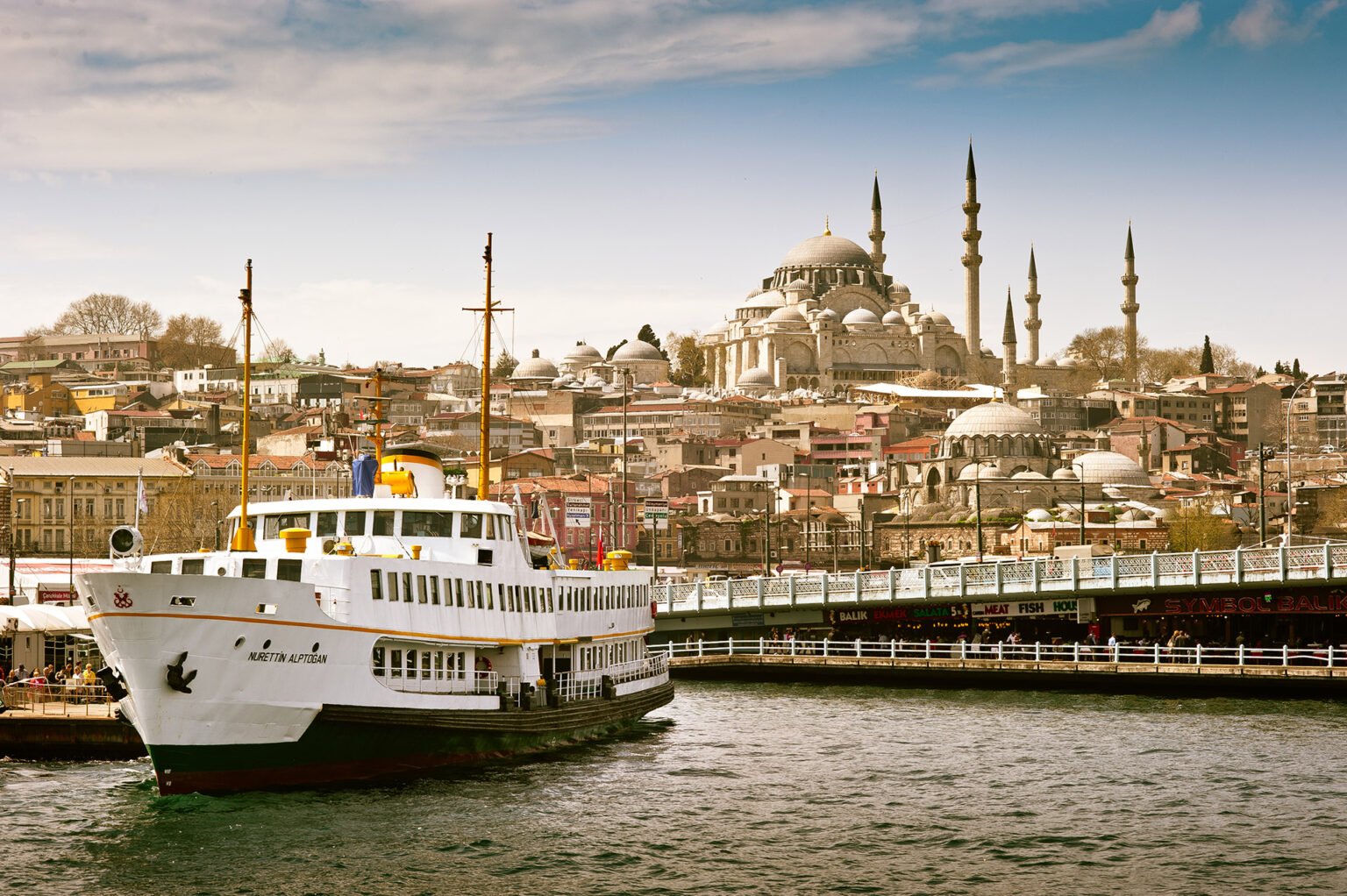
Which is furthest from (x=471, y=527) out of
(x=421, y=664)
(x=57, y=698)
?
(x=57, y=698)

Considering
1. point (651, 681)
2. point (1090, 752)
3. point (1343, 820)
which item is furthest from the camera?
point (651, 681)

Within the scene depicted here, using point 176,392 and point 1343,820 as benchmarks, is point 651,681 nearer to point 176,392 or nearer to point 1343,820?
point 1343,820

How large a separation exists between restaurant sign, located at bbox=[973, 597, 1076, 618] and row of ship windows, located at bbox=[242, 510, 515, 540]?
19.5 metres

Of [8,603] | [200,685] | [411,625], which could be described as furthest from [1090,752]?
[8,603]

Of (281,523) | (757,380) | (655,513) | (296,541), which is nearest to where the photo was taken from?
(296,541)

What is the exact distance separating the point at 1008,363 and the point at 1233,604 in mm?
124762

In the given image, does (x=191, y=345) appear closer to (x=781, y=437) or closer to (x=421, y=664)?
(x=781, y=437)

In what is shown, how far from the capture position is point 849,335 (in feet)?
551

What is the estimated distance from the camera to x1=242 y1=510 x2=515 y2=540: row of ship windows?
95.5 feet

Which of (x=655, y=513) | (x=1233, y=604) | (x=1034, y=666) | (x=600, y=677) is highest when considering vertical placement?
(x=655, y=513)

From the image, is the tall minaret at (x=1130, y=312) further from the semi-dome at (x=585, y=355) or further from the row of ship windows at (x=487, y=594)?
the row of ship windows at (x=487, y=594)

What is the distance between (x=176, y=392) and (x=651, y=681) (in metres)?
105

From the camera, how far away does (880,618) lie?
48.5m

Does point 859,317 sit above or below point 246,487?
above
